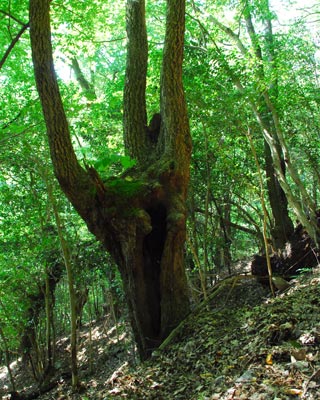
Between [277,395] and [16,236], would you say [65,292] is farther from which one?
[277,395]

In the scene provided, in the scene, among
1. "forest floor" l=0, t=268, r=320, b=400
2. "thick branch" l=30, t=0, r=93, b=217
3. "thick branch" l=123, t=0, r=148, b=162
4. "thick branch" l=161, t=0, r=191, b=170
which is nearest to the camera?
"forest floor" l=0, t=268, r=320, b=400

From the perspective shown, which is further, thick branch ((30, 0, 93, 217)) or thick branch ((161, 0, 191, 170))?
thick branch ((161, 0, 191, 170))

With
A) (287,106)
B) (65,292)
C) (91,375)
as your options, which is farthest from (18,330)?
(287,106)

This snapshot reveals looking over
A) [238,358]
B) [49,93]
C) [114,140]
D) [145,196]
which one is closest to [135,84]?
[49,93]

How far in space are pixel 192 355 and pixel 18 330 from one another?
7.38 meters

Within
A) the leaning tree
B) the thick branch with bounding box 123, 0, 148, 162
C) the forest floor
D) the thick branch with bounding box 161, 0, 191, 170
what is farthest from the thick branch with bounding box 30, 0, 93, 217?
the forest floor

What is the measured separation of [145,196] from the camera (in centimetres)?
545

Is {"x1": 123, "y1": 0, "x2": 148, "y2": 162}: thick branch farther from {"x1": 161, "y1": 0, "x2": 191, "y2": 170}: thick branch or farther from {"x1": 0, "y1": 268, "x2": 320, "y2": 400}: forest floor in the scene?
{"x1": 0, "y1": 268, "x2": 320, "y2": 400}: forest floor

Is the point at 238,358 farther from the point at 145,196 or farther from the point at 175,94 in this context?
the point at 175,94

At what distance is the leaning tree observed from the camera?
16.5ft

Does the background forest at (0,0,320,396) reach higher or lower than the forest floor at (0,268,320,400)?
higher

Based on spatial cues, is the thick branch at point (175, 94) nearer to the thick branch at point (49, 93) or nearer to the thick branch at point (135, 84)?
the thick branch at point (135, 84)

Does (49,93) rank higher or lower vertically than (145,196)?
higher

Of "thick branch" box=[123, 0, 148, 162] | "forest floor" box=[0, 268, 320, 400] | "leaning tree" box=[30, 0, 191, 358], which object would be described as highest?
"thick branch" box=[123, 0, 148, 162]
